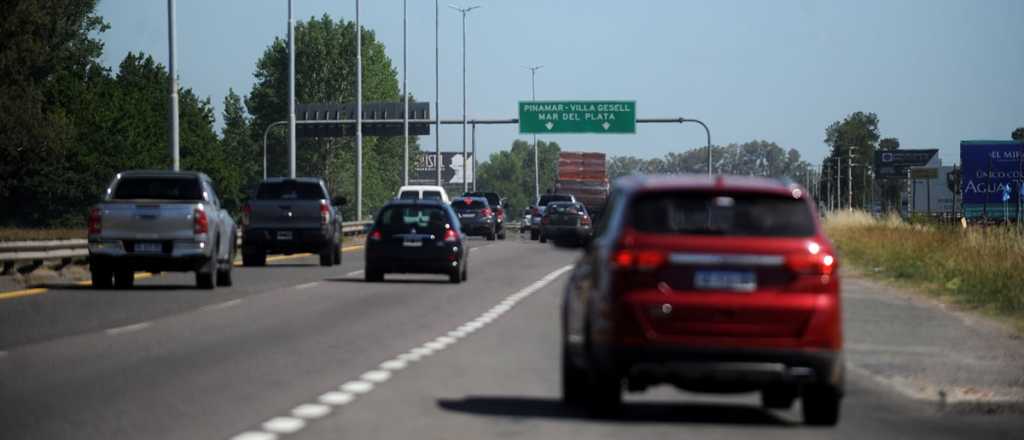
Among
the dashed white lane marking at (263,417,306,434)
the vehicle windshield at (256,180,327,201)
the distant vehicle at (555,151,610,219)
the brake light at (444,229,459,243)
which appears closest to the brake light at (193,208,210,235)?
the brake light at (444,229,459,243)

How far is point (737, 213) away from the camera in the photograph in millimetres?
12055

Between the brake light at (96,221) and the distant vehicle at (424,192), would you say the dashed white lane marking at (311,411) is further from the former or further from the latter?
the distant vehicle at (424,192)

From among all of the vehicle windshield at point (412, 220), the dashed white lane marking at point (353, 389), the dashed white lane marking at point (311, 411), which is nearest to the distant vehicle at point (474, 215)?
the vehicle windshield at point (412, 220)

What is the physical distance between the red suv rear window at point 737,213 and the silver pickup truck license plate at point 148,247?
1770cm

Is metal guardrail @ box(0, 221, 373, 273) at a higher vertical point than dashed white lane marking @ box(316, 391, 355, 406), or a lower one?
higher

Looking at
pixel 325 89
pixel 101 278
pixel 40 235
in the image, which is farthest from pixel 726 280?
pixel 325 89

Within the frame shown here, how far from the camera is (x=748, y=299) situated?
11.8 m

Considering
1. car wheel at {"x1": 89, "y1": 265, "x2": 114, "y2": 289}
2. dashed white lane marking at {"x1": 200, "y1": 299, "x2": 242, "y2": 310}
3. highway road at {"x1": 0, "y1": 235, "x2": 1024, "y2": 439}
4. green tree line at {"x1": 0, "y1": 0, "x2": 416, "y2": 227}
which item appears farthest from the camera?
green tree line at {"x1": 0, "y1": 0, "x2": 416, "y2": 227}

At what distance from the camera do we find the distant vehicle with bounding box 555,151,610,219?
90.9 m

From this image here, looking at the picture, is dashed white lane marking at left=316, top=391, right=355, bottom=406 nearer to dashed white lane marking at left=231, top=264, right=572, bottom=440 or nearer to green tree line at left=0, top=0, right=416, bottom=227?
dashed white lane marking at left=231, top=264, right=572, bottom=440

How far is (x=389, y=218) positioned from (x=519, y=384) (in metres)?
17.9

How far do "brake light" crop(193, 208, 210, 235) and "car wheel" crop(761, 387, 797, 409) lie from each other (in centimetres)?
1625

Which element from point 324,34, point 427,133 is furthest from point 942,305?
point 324,34

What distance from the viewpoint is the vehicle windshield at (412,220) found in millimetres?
32469
